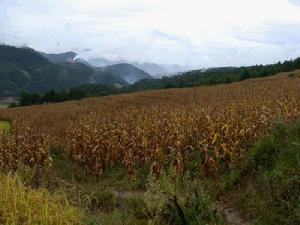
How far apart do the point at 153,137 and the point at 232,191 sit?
11.7 ft

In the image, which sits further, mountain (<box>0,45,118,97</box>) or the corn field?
mountain (<box>0,45,118,97</box>)

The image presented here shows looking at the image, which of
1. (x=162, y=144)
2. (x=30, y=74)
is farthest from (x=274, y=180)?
(x=30, y=74)

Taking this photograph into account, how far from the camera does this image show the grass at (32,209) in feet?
18.6

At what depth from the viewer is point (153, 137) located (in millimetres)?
11500

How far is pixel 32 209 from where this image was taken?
231 inches

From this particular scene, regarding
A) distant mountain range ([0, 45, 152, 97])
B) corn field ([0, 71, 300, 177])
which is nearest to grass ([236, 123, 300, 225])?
corn field ([0, 71, 300, 177])

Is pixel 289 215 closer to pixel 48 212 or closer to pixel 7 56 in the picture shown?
pixel 48 212

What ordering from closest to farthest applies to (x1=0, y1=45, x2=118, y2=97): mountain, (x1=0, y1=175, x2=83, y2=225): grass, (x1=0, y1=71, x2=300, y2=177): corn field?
(x1=0, y1=175, x2=83, y2=225): grass
(x1=0, y1=71, x2=300, y2=177): corn field
(x1=0, y1=45, x2=118, y2=97): mountain

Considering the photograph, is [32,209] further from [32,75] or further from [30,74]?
[30,74]

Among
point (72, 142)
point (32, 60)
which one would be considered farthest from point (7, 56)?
point (72, 142)

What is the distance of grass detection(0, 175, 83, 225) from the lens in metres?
5.67

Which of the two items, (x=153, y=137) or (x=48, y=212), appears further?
(x=153, y=137)

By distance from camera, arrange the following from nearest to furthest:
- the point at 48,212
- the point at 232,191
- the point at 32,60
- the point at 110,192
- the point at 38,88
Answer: the point at 48,212
the point at 232,191
the point at 110,192
the point at 38,88
the point at 32,60

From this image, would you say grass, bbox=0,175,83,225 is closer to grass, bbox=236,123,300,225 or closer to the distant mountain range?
grass, bbox=236,123,300,225
